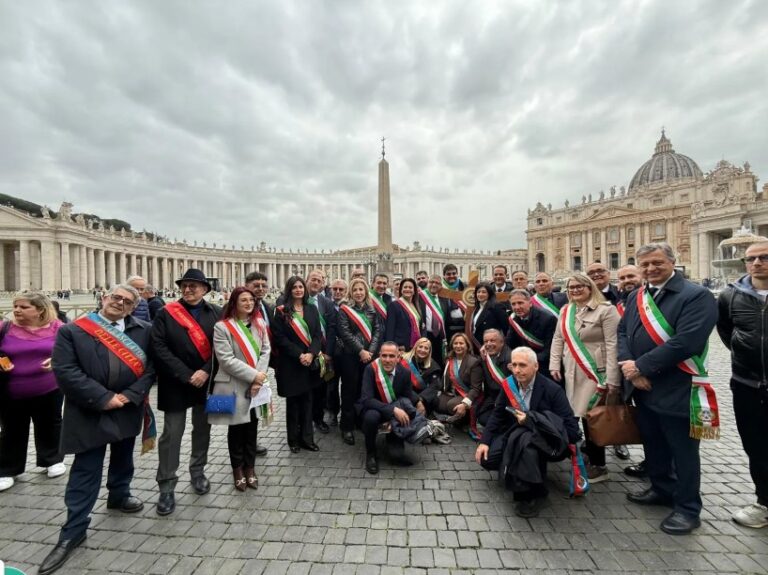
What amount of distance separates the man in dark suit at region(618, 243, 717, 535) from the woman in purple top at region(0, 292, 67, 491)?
5995 millimetres

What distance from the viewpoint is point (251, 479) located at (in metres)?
3.84

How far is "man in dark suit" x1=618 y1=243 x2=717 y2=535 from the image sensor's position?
3035 millimetres

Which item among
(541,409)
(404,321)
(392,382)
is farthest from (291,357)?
(541,409)

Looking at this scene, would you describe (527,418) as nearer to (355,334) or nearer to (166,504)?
(355,334)

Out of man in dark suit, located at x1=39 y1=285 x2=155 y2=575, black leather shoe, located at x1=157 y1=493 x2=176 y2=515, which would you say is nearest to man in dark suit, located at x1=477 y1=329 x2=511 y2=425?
black leather shoe, located at x1=157 y1=493 x2=176 y2=515

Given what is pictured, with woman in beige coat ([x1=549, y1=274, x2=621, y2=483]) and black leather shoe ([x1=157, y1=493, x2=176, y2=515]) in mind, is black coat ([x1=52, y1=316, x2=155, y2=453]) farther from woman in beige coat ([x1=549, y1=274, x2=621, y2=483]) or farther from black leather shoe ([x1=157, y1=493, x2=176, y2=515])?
woman in beige coat ([x1=549, y1=274, x2=621, y2=483])

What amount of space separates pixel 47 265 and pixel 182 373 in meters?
46.4

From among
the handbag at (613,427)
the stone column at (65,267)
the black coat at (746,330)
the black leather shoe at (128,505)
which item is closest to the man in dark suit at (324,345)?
the black leather shoe at (128,505)

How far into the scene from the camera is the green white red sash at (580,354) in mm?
3861

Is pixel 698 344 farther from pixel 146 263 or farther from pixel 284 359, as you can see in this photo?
pixel 146 263

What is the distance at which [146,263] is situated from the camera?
49531mm

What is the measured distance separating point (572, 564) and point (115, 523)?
3.86 meters

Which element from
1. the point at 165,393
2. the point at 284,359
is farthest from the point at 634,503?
the point at 165,393

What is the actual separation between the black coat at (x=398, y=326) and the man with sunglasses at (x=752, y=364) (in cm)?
371
